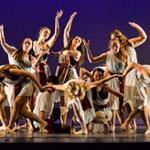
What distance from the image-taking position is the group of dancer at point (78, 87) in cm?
597

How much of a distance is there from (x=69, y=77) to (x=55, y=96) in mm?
361

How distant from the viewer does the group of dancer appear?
5969mm

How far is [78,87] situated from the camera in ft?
19.5

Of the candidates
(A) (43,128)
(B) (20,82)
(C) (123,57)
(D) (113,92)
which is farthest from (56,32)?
(A) (43,128)

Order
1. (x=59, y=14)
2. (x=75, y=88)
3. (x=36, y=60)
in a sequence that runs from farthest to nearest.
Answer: (x=59, y=14), (x=36, y=60), (x=75, y=88)

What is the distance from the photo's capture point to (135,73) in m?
6.11

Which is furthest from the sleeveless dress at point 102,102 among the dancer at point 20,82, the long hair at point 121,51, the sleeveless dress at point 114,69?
the dancer at point 20,82

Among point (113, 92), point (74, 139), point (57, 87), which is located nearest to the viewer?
point (74, 139)

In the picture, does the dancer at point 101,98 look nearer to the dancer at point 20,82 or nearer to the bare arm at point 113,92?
the bare arm at point 113,92

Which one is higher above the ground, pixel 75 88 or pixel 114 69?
pixel 114 69

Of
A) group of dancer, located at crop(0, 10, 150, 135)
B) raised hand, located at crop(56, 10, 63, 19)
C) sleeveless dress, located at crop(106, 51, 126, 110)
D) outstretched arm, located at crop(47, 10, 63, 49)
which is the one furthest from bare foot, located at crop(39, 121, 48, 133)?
raised hand, located at crop(56, 10, 63, 19)

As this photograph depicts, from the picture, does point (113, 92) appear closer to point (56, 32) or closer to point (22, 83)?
point (22, 83)

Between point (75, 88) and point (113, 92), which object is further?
point (113, 92)
